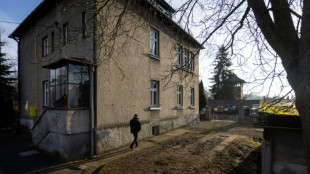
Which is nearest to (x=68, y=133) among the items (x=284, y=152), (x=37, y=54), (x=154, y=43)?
(x=284, y=152)

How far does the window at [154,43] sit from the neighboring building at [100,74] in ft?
0.20

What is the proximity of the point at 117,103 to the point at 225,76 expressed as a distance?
126ft

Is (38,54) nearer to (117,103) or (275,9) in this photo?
(117,103)

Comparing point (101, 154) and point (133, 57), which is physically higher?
point (133, 57)

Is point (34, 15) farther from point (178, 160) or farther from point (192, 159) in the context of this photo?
point (192, 159)

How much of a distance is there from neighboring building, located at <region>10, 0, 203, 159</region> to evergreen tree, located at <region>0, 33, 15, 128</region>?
1524mm

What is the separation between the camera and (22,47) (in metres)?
14.5

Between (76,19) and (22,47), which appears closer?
(76,19)

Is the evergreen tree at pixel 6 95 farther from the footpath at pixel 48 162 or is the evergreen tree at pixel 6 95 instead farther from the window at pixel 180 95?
the window at pixel 180 95

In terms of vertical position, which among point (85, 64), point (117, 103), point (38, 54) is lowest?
point (117, 103)

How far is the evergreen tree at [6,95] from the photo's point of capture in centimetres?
1391

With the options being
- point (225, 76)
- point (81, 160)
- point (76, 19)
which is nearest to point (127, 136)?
point (81, 160)

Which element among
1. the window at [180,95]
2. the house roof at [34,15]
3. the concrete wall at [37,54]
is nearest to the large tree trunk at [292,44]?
the concrete wall at [37,54]

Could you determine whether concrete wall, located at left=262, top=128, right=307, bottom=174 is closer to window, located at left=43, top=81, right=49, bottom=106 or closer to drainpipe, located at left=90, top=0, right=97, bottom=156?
drainpipe, located at left=90, top=0, right=97, bottom=156
